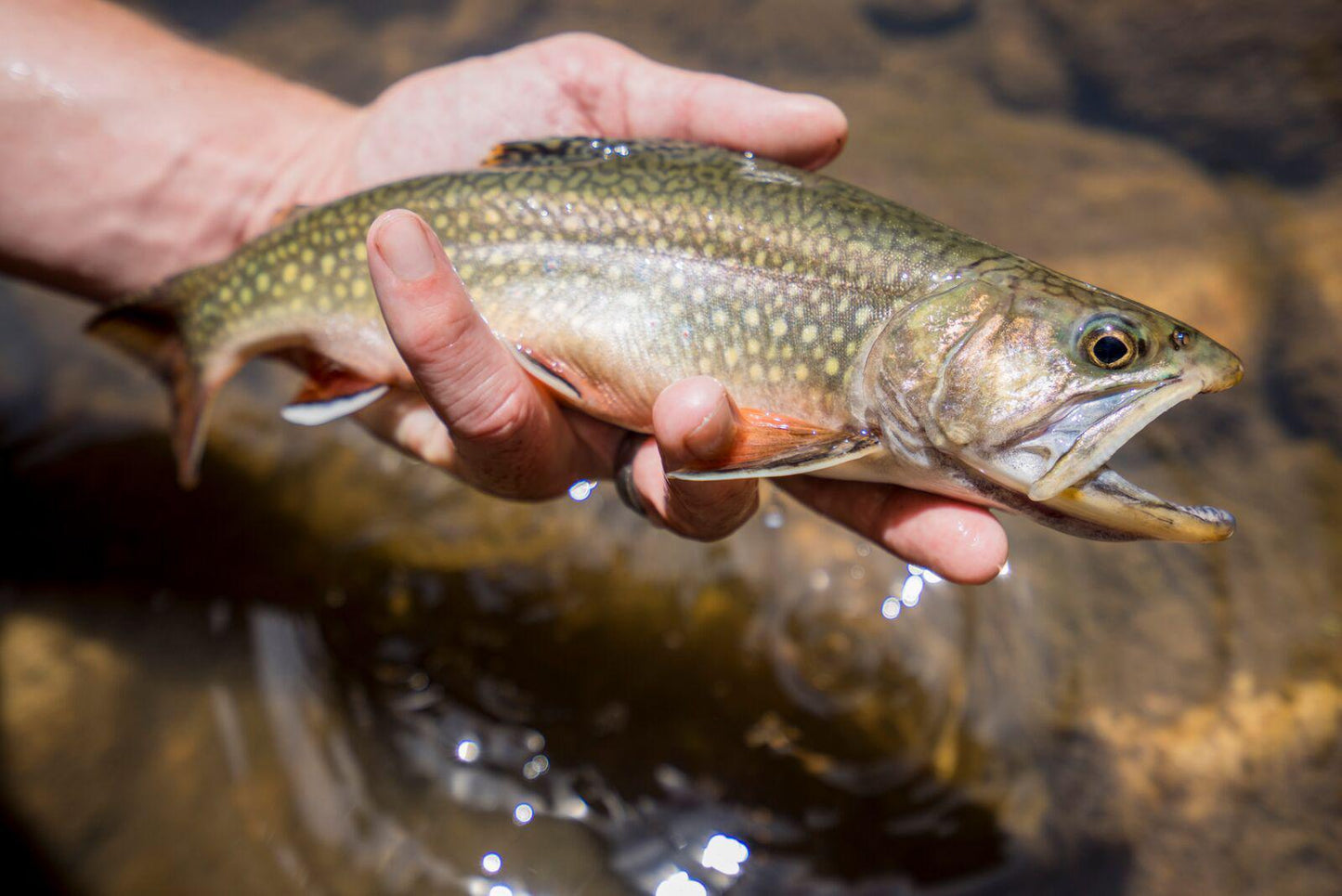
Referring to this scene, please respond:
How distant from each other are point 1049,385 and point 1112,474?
0.96 ft

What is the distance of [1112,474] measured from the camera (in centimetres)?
220

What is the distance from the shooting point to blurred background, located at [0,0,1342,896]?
356cm

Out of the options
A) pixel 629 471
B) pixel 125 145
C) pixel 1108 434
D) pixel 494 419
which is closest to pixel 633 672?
pixel 629 471

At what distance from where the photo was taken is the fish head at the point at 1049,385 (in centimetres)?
211

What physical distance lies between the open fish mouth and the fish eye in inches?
3.4

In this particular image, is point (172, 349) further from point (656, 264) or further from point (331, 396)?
point (656, 264)

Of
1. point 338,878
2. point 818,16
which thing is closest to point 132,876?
point 338,878

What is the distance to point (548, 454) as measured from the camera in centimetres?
290

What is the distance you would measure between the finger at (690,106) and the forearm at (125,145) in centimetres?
135

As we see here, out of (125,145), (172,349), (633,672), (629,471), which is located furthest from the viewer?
(633,672)

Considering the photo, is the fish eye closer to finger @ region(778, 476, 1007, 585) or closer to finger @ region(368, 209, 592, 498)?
finger @ region(778, 476, 1007, 585)

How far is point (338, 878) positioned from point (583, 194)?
303cm

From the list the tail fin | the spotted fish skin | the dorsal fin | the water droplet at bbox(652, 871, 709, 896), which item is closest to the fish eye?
the spotted fish skin

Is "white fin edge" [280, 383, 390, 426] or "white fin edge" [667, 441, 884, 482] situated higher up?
"white fin edge" [667, 441, 884, 482]
